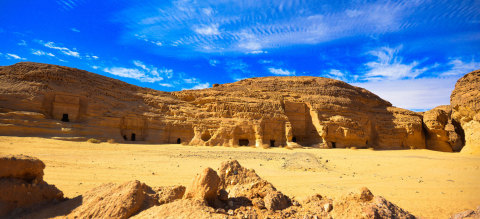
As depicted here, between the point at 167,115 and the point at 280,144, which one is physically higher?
the point at 167,115

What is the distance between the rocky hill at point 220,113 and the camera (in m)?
20.3

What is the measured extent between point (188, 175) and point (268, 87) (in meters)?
25.9

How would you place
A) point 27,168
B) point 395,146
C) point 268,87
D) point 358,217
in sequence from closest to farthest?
point 358,217, point 27,168, point 395,146, point 268,87

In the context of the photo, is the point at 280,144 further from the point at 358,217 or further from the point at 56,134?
the point at 358,217

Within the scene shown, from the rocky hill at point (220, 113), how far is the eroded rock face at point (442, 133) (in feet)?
0.34

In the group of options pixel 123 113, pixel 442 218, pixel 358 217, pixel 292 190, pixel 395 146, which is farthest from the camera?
pixel 395 146

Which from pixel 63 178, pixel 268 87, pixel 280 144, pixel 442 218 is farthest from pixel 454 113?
pixel 63 178

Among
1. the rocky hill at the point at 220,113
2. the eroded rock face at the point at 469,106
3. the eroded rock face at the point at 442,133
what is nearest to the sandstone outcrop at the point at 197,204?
the rocky hill at the point at 220,113

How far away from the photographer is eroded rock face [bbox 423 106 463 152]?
29438 millimetres

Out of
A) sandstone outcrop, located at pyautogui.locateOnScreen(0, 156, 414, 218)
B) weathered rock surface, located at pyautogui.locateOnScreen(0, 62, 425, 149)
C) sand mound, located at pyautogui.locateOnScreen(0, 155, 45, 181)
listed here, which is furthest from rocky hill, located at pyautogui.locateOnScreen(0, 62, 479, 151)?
sandstone outcrop, located at pyautogui.locateOnScreen(0, 156, 414, 218)

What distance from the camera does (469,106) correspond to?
21562 millimetres

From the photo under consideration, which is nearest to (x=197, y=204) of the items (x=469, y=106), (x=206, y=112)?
(x=206, y=112)

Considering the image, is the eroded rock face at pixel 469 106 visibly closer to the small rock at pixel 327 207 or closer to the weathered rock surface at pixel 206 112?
the weathered rock surface at pixel 206 112

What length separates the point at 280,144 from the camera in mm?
26844
